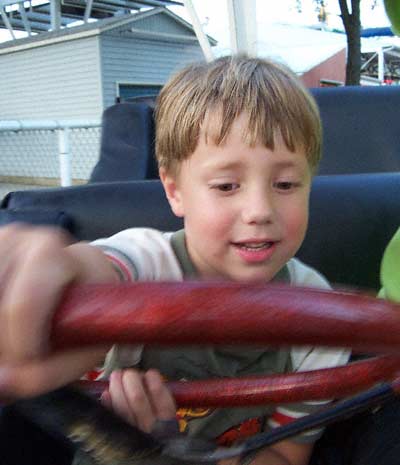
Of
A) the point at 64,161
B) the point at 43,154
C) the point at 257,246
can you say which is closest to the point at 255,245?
the point at 257,246

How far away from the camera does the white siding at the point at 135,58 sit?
8883mm

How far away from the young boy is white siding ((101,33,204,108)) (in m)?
8.17

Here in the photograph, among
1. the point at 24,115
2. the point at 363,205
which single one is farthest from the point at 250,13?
the point at 24,115

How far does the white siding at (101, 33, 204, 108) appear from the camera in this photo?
8883mm

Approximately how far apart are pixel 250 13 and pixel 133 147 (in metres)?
1.44

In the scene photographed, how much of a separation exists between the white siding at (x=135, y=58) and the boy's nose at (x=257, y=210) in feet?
27.4

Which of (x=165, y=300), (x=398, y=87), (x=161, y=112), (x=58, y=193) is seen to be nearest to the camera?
(x=165, y=300)

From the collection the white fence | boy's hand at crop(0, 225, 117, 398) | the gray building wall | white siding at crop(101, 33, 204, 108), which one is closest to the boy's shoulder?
boy's hand at crop(0, 225, 117, 398)

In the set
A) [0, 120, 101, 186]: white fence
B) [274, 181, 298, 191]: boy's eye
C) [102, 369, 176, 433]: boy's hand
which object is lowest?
[0, 120, 101, 186]: white fence

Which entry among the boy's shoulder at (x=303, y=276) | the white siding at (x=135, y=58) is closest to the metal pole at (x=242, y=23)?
the boy's shoulder at (x=303, y=276)

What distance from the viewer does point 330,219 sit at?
123 cm

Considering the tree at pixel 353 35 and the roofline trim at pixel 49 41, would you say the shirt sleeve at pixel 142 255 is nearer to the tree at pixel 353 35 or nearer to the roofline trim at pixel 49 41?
the tree at pixel 353 35

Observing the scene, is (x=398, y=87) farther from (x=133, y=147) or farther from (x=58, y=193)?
(x=58, y=193)

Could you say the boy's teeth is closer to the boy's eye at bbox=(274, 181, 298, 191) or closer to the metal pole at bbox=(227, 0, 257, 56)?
the boy's eye at bbox=(274, 181, 298, 191)
